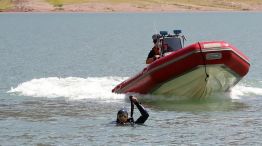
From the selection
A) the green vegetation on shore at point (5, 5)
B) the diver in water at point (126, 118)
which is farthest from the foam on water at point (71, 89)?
the green vegetation on shore at point (5, 5)

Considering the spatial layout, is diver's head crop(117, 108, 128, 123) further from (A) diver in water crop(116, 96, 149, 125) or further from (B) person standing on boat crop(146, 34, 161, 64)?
(B) person standing on boat crop(146, 34, 161, 64)

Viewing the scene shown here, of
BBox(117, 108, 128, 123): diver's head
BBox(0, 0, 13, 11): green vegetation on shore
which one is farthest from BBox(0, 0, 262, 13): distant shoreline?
BBox(117, 108, 128, 123): diver's head

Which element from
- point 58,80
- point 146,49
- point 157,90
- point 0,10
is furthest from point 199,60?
point 0,10

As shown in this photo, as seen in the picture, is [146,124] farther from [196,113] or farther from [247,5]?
[247,5]

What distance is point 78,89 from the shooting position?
1302 inches

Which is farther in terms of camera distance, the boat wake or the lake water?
the boat wake

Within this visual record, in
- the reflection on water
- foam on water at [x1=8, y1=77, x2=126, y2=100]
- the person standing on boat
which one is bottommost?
foam on water at [x1=8, y1=77, x2=126, y2=100]

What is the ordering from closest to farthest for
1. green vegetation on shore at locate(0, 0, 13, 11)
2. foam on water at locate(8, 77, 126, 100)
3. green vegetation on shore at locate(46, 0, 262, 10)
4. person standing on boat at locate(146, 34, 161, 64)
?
person standing on boat at locate(146, 34, 161, 64) < foam on water at locate(8, 77, 126, 100) < green vegetation on shore at locate(46, 0, 262, 10) < green vegetation on shore at locate(0, 0, 13, 11)

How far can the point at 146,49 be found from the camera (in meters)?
66.3

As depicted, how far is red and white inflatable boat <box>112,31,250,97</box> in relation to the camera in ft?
89.9

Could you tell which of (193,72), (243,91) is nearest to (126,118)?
(193,72)

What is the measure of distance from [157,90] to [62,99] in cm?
358

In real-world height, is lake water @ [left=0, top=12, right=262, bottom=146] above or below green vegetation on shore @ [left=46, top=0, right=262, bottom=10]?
above

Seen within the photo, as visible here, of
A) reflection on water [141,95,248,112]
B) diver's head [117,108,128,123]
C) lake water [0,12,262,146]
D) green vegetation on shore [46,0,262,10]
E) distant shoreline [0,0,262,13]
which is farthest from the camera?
green vegetation on shore [46,0,262,10]
